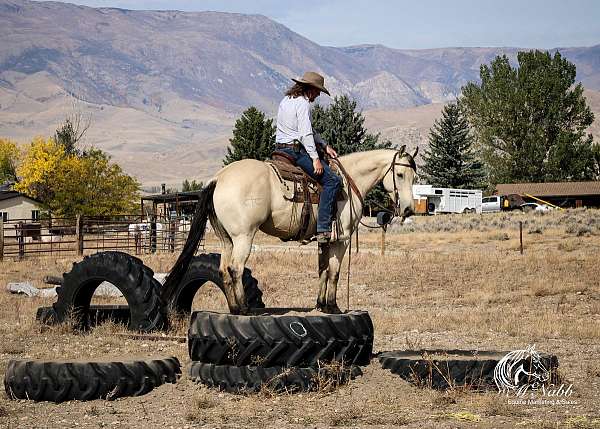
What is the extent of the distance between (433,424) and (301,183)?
365 cm

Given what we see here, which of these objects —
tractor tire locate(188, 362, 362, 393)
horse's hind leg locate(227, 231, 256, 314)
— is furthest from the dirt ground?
horse's hind leg locate(227, 231, 256, 314)

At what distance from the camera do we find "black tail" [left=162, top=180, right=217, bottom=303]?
34.4 feet

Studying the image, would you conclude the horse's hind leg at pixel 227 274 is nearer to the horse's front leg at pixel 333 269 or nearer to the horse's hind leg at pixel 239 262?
the horse's hind leg at pixel 239 262

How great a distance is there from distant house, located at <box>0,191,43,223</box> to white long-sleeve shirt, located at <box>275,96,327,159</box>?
63246mm

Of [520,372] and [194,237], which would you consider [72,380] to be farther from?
[520,372]

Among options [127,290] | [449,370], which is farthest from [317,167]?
[127,290]

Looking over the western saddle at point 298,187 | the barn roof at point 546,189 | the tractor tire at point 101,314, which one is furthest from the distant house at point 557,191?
the western saddle at point 298,187

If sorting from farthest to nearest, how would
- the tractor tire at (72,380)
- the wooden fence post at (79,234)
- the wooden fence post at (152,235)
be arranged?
1. the wooden fence post at (152,235)
2. the wooden fence post at (79,234)
3. the tractor tire at (72,380)

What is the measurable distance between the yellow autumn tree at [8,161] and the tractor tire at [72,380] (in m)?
91.4

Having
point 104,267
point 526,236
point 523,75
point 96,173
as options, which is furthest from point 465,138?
point 104,267

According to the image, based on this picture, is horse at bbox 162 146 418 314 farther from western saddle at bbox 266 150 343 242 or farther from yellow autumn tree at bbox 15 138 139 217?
yellow autumn tree at bbox 15 138 139 217

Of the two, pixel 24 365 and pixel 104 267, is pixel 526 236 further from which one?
pixel 24 365

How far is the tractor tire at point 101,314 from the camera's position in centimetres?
1402

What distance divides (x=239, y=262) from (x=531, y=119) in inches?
2882
